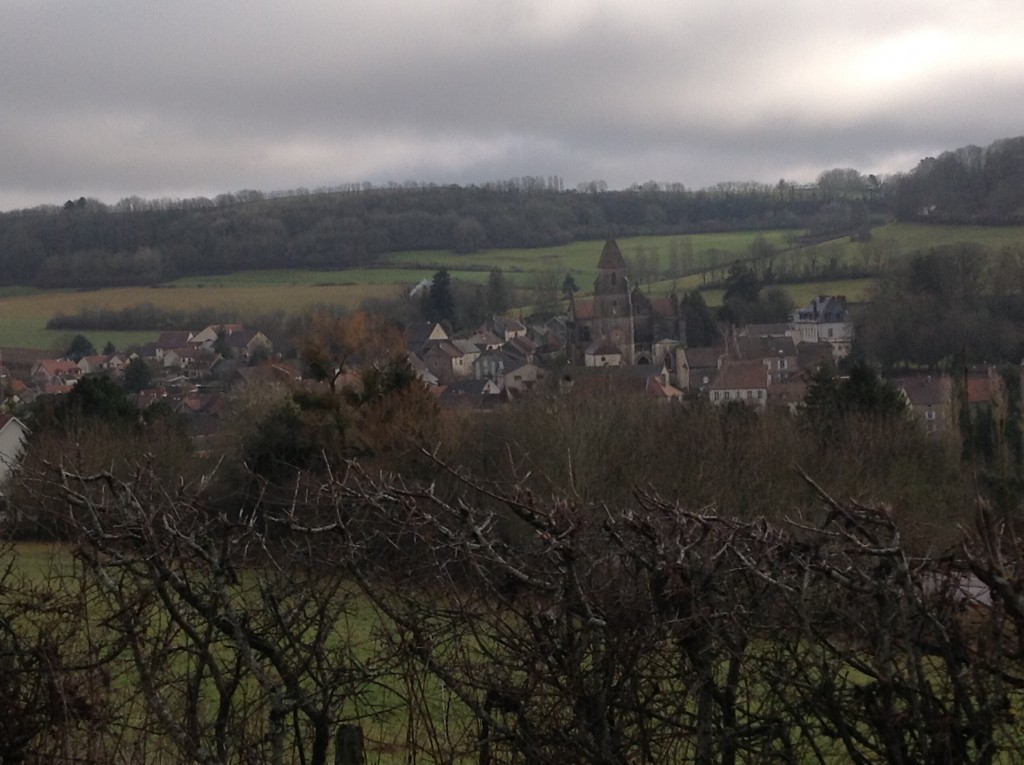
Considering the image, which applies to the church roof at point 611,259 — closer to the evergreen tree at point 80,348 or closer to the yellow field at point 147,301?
the yellow field at point 147,301

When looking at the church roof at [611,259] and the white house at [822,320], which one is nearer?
the white house at [822,320]

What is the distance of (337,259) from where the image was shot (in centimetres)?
10150

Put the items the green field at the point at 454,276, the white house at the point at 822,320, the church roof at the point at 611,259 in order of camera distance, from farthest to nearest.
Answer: the church roof at the point at 611,259
the green field at the point at 454,276
the white house at the point at 822,320

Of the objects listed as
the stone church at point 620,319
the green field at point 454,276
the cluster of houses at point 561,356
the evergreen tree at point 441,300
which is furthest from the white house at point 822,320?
the evergreen tree at point 441,300

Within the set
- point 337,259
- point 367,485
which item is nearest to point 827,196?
point 337,259

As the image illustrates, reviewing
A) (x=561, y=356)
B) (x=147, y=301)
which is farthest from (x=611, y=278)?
(x=147, y=301)

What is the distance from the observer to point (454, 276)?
100875 mm

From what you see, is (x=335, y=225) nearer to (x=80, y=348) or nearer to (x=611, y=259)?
(x=611, y=259)

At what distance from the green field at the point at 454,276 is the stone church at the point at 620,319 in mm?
4381

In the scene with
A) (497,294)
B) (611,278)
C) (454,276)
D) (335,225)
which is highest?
(335,225)

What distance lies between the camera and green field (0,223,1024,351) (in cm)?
8306

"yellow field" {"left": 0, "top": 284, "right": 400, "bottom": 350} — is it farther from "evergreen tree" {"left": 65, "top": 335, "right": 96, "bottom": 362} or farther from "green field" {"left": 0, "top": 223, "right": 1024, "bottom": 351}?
"evergreen tree" {"left": 65, "top": 335, "right": 96, "bottom": 362}

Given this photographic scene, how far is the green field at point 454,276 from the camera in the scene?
273 ft

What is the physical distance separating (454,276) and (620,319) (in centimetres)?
1724
